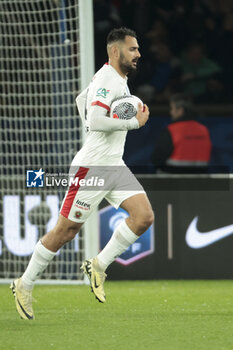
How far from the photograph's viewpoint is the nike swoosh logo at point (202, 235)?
8727mm

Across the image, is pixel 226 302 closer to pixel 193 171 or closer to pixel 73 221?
pixel 73 221

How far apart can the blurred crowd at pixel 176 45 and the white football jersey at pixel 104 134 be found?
6754mm

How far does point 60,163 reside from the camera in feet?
28.9

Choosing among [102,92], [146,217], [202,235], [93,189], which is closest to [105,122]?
[102,92]

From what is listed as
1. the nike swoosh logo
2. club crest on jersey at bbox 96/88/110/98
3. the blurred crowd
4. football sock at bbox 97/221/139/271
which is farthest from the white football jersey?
the blurred crowd

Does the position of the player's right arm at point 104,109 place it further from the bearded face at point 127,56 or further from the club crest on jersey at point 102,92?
the bearded face at point 127,56

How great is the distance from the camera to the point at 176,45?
13586 millimetres

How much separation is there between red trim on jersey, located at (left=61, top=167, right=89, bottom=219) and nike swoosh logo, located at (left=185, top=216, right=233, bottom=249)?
2919 mm

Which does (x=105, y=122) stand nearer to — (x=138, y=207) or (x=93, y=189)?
(x=93, y=189)

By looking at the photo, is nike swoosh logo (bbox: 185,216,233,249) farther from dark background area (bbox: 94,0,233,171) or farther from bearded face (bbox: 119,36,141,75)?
dark background area (bbox: 94,0,233,171)

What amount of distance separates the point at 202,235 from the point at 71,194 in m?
3.03

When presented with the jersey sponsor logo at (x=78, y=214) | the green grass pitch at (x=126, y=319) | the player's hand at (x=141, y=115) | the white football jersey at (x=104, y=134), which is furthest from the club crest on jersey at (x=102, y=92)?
the green grass pitch at (x=126, y=319)

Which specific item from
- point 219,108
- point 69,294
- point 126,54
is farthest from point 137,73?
point 126,54

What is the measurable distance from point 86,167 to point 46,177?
2.59 m
